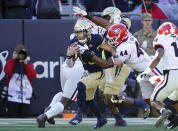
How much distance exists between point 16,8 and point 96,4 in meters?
1.59

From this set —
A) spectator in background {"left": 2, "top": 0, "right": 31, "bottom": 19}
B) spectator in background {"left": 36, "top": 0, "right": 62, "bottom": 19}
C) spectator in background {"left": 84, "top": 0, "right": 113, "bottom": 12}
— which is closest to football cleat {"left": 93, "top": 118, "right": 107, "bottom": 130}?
spectator in background {"left": 36, "top": 0, "right": 62, "bottom": 19}

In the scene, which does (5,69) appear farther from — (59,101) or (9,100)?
(59,101)

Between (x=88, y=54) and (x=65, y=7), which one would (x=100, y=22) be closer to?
(x=88, y=54)

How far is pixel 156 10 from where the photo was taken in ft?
48.3

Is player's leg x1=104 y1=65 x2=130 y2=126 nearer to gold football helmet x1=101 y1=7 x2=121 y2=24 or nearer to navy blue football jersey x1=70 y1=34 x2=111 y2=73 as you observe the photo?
navy blue football jersey x1=70 y1=34 x2=111 y2=73

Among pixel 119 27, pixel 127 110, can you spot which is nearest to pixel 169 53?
pixel 119 27

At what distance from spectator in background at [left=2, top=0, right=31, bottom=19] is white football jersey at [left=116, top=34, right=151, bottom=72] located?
3252mm

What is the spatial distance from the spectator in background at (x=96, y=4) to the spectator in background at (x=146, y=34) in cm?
106

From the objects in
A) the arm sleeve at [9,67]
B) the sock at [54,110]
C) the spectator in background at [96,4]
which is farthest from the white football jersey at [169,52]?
the spectator in background at [96,4]

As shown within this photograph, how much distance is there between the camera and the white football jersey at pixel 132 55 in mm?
11266

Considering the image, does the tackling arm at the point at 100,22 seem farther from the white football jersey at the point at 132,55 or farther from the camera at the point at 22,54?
the camera at the point at 22,54

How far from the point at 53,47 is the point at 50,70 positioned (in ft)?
1.50

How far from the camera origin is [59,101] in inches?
448

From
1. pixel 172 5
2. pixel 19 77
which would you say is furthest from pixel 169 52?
pixel 172 5
